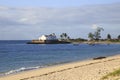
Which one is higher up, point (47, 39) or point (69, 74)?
point (47, 39)

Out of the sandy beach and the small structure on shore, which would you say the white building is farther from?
the sandy beach

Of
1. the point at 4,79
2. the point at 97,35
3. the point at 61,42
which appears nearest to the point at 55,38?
the point at 61,42

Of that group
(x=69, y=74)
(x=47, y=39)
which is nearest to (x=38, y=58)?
(x=69, y=74)

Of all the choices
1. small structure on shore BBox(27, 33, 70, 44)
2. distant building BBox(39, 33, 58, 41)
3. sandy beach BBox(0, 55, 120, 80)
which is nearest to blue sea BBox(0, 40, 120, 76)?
sandy beach BBox(0, 55, 120, 80)

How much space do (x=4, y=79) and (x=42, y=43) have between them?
155095mm

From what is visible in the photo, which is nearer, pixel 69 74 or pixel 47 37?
pixel 69 74

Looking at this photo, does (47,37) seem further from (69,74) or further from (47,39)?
(69,74)

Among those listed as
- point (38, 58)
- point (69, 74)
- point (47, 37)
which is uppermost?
point (47, 37)

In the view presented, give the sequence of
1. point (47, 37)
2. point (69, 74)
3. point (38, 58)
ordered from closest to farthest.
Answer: point (69, 74) → point (38, 58) → point (47, 37)

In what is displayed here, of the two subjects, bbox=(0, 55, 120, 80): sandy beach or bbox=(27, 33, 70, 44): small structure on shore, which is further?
bbox=(27, 33, 70, 44): small structure on shore

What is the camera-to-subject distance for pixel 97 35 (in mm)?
197750

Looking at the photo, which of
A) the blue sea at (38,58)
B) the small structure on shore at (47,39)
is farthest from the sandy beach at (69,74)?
the small structure on shore at (47,39)

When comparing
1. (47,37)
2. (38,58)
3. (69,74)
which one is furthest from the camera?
(47,37)

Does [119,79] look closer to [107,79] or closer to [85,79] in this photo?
[107,79]
